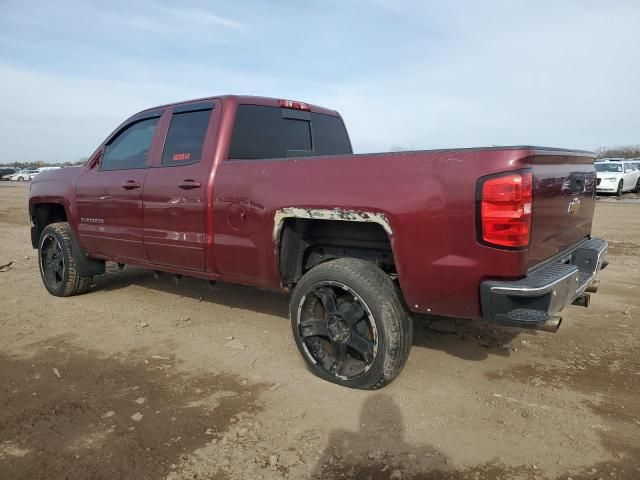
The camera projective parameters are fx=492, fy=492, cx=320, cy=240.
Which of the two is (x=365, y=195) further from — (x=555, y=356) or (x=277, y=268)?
(x=555, y=356)

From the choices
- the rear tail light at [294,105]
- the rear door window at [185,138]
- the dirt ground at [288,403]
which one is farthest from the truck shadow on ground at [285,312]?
the rear tail light at [294,105]

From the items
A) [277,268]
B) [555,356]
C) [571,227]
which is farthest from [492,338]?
[277,268]

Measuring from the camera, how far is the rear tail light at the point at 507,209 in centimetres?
247

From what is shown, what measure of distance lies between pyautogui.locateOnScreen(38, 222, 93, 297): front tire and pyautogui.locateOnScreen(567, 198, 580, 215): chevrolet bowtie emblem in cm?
477

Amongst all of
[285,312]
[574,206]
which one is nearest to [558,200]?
[574,206]

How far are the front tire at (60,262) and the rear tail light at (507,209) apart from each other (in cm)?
448

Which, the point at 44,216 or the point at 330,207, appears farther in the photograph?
the point at 44,216

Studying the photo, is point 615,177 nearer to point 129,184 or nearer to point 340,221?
point 340,221

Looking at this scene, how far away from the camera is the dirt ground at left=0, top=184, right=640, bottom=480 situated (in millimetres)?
2449

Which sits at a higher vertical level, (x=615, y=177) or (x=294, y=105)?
(x=294, y=105)

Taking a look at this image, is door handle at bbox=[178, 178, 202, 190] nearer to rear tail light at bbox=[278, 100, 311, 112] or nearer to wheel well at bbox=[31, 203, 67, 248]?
rear tail light at bbox=[278, 100, 311, 112]

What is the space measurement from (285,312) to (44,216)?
326 centimetres

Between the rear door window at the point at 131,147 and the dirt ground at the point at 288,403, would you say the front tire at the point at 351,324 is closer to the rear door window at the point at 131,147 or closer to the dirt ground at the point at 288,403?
the dirt ground at the point at 288,403

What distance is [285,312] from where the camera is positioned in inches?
193
